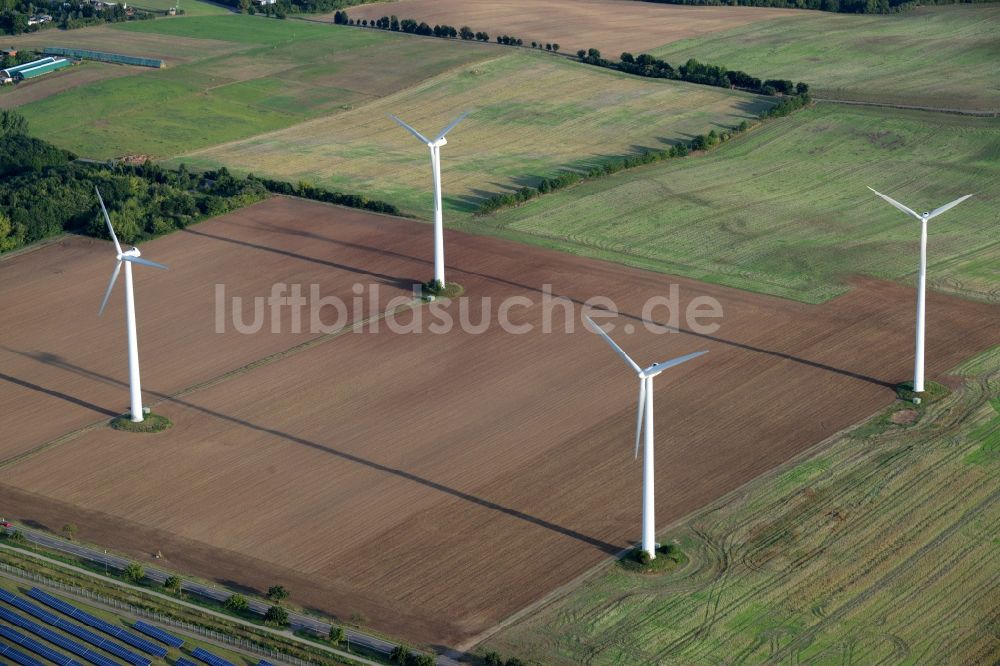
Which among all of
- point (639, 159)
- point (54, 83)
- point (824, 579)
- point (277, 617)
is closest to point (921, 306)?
point (824, 579)

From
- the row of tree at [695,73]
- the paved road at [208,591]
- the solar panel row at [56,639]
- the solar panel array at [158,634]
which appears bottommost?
the solar panel row at [56,639]

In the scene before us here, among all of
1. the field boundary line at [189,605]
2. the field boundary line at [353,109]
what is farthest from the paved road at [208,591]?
the field boundary line at [353,109]

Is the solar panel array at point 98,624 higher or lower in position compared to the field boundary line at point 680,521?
lower

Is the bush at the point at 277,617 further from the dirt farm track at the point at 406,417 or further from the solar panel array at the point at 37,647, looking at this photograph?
the solar panel array at the point at 37,647

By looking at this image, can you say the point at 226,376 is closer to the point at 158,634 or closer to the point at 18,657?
the point at 158,634

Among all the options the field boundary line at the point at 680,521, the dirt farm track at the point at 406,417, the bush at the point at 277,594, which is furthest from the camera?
the dirt farm track at the point at 406,417

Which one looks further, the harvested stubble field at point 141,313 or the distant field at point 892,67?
the distant field at point 892,67

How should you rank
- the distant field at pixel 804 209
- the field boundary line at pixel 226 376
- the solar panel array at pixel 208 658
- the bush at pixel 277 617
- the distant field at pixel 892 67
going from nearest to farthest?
the solar panel array at pixel 208 658 < the bush at pixel 277 617 < the field boundary line at pixel 226 376 < the distant field at pixel 804 209 < the distant field at pixel 892 67
